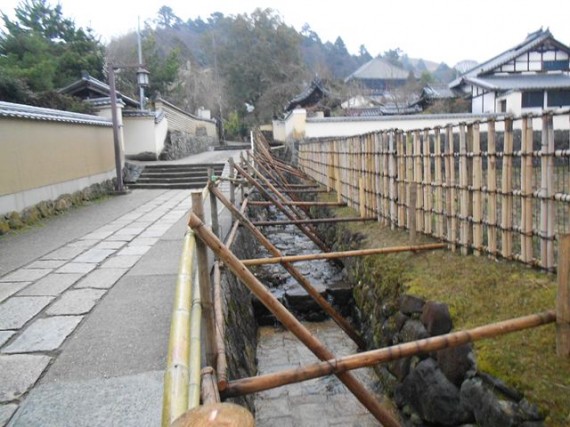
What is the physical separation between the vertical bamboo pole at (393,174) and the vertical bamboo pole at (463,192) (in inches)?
57.9

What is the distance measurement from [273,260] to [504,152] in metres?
2.56

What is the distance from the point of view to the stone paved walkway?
2.64 meters

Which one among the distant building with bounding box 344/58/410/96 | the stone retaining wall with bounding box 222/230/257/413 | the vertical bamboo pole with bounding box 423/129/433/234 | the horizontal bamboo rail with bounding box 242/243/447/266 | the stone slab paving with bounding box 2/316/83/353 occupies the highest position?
the distant building with bounding box 344/58/410/96

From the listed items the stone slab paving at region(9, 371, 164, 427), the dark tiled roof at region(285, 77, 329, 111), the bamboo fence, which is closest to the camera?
the stone slab paving at region(9, 371, 164, 427)

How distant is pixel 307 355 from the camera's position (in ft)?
19.1

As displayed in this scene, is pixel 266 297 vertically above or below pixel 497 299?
above

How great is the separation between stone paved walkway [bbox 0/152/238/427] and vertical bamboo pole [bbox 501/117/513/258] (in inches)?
130

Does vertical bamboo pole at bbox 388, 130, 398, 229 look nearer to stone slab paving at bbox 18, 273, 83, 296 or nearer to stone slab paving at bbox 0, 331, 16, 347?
stone slab paving at bbox 18, 273, 83, 296

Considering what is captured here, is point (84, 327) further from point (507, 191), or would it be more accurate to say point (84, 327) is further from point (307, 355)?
point (507, 191)

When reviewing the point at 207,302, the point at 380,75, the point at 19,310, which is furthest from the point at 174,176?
the point at 380,75

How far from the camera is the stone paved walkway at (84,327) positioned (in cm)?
264

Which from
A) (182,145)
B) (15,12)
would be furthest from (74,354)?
(15,12)

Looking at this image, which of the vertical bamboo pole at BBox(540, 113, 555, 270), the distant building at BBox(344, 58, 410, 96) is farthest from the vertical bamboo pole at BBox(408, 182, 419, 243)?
the distant building at BBox(344, 58, 410, 96)

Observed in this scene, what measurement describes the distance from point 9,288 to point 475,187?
5066 millimetres
